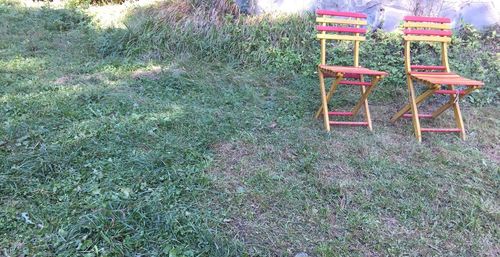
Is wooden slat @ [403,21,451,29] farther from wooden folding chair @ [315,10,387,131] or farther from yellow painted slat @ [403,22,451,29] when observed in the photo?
wooden folding chair @ [315,10,387,131]

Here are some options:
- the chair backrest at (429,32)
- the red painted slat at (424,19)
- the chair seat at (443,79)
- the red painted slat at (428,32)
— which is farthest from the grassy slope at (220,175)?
the red painted slat at (424,19)

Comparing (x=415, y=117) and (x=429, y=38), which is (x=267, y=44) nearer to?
(x=429, y=38)

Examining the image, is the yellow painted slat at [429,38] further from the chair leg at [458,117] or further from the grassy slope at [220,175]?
the grassy slope at [220,175]

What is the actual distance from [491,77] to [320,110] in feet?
7.47

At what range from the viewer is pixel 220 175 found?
9.39 feet

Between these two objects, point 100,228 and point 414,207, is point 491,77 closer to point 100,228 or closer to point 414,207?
point 414,207

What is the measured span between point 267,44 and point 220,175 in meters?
2.77

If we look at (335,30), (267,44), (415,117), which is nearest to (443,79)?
(415,117)

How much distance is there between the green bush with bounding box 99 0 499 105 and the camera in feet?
15.8

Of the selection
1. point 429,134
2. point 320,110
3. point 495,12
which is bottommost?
point 429,134

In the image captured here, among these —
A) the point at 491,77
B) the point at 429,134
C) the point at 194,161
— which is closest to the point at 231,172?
the point at 194,161

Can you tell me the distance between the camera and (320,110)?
12.7 ft

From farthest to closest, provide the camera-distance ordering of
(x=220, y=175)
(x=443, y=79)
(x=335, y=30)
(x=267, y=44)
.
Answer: (x=267, y=44)
(x=335, y=30)
(x=443, y=79)
(x=220, y=175)

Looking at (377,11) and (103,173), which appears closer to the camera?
(103,173)
